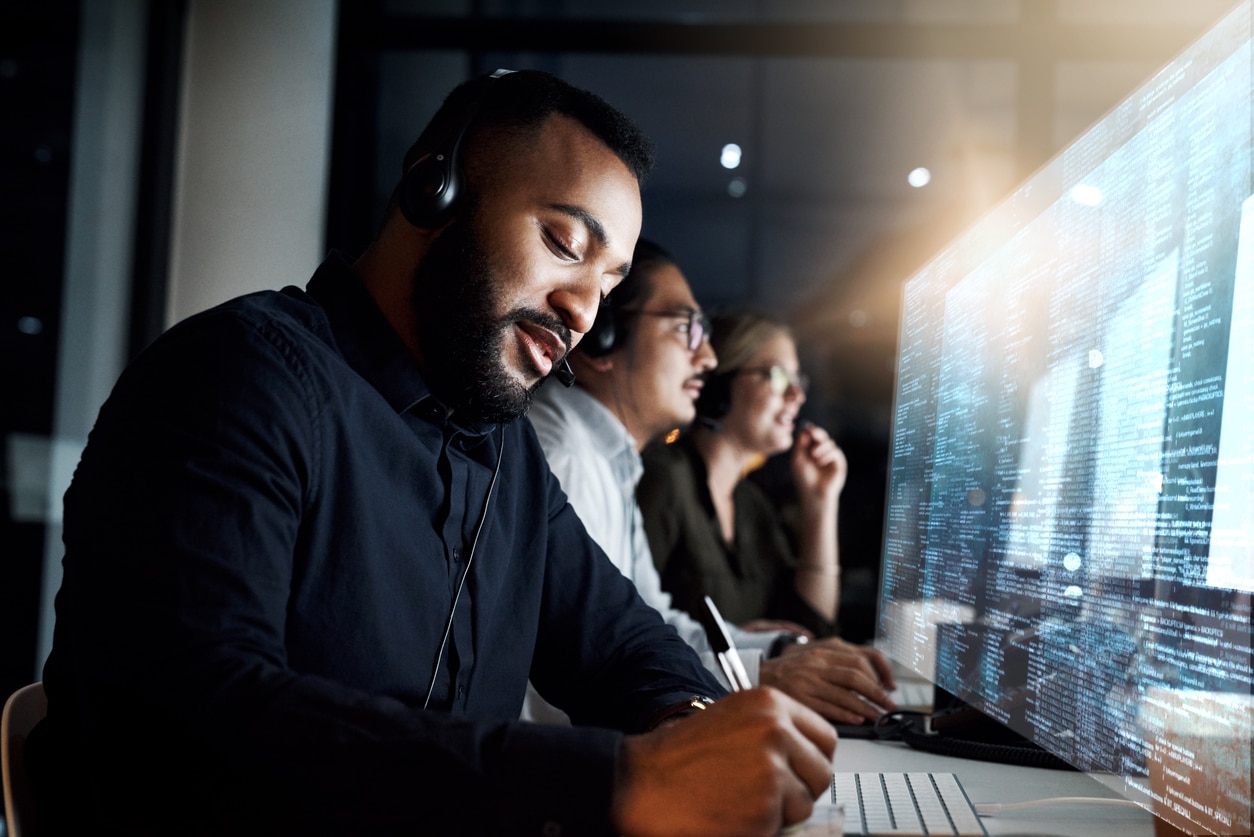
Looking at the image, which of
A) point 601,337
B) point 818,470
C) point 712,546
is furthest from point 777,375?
point 601,337

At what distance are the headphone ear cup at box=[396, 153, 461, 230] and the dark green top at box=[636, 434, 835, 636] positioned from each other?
1241 millimetres

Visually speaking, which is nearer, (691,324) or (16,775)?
(16,775)

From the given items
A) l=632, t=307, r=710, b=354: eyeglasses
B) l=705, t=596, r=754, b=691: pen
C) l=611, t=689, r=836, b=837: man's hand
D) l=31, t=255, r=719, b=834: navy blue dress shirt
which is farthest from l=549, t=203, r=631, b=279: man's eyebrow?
l=632, t=307, r=710, b=354: eyeglasses

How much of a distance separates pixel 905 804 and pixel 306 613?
1.62 ft

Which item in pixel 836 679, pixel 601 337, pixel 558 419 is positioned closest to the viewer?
pixel 836 679

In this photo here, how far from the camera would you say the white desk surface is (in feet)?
2.54

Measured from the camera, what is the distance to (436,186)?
971 mm

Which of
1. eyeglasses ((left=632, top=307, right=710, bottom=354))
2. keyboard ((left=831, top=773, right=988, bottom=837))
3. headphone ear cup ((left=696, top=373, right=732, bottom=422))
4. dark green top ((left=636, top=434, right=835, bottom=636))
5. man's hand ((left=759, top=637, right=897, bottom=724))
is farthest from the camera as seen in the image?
headphone ear cup ((left=696, top=373, right=732, bottom=422))

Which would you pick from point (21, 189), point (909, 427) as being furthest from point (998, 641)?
point (21, 189)

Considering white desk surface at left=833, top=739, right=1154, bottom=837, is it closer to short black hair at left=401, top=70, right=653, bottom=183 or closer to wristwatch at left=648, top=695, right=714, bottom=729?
wristwatch at left=648, top=695, right=714, bottom=729

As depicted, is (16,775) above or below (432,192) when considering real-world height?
below

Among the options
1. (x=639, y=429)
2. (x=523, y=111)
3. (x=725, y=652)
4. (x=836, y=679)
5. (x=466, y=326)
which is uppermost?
(x=523, y=111)

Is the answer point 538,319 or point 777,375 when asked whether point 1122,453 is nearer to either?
point 538,319

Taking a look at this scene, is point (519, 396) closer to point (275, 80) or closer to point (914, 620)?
point (914, 620)
